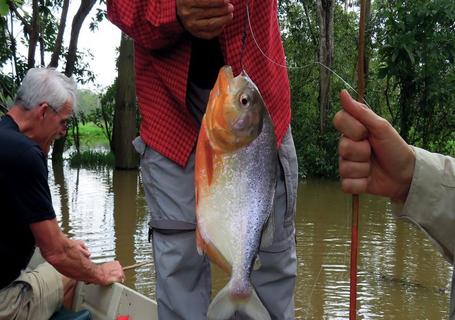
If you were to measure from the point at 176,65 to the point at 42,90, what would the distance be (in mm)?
1303

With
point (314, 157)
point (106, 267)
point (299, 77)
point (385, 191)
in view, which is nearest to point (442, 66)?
point (314, 157)

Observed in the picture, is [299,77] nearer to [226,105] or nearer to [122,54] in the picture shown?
[122,54]

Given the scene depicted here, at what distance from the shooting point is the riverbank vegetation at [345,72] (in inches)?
442

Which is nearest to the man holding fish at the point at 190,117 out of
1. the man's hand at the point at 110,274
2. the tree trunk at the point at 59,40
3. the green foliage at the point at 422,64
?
the man's hand at the point at 110,274

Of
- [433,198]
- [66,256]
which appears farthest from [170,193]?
[66,256]

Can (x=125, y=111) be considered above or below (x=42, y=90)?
above

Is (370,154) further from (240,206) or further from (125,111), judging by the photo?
(125,111)

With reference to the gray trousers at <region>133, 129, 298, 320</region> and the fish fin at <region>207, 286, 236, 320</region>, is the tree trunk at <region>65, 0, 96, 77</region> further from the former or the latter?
the fish fin at <region>207, 286, 236, 320</region>

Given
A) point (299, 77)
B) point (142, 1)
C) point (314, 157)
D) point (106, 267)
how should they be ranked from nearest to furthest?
point (142, 1) < point (106, 267) < point (314, 157) < point (299, 77)

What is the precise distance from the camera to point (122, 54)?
14.6 metres

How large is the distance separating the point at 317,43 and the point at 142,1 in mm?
14438

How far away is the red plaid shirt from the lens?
1956 mm

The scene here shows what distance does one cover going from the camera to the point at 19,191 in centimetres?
272

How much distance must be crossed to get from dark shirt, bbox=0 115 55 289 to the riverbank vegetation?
6.08 metres
